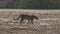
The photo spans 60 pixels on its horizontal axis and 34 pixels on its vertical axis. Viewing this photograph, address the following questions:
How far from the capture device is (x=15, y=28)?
2.11ft

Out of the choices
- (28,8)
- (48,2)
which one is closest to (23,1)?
(28,8)

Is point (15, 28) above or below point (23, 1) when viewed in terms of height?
below

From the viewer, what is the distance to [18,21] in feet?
2.16

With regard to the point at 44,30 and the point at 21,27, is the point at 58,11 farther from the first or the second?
the point at 21,27

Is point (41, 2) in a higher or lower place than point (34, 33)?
higher

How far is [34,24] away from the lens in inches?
25.3

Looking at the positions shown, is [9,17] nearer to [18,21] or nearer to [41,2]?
[18,21]

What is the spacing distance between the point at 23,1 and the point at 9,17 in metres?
0.15

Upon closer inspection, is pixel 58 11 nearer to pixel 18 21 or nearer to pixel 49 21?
pixel 49 21

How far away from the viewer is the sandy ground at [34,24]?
0.64 meters

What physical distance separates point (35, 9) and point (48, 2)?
104 mm

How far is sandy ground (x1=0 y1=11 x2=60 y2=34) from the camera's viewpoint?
2.09ft

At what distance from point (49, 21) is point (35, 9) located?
0.12 m

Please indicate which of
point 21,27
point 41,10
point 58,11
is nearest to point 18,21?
point 21,27
